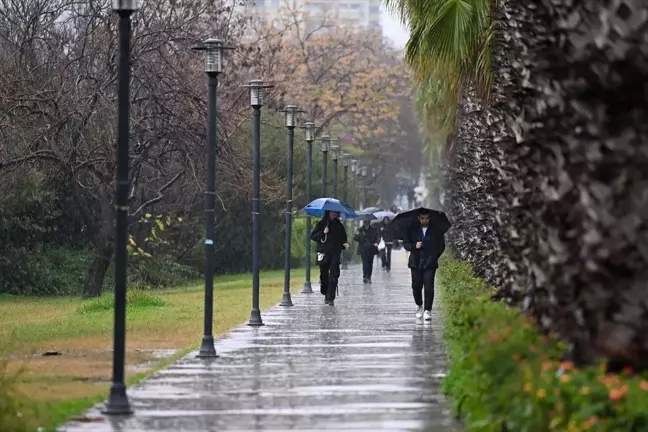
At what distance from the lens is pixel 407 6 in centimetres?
2359

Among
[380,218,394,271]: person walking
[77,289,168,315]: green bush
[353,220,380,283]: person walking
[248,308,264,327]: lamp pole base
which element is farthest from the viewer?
[380,218,394,271]: person walking

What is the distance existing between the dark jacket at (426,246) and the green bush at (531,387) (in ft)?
38.8

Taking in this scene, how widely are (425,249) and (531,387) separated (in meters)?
16.1

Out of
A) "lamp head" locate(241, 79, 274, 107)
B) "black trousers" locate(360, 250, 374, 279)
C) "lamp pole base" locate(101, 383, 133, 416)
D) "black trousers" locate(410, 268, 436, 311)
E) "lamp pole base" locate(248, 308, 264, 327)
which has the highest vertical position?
"lamp head" locate(241, 79, 274, 107)

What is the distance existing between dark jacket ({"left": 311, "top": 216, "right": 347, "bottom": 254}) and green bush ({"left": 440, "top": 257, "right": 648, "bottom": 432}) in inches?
712

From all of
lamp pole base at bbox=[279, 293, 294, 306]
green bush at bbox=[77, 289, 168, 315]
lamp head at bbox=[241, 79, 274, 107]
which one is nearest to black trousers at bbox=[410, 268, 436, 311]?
lamp head at bbox=[241, 79, 274, 107]

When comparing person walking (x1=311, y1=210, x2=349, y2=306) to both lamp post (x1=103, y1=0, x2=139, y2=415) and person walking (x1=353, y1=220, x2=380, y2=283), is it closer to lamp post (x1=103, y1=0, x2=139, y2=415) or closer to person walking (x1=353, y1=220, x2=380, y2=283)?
person walking (x1=353, y1=220, x2=380, y2=283)

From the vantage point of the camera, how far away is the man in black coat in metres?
24.5

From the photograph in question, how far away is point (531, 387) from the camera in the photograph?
8.40 metres

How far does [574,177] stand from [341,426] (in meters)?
3.75

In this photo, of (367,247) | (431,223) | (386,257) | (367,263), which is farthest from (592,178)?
(386,257)

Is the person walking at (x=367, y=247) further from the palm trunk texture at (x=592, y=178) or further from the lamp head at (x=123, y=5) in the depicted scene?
the palm trunk texture at (x=592, y=178)

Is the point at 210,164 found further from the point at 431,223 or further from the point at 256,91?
the point at 256,91

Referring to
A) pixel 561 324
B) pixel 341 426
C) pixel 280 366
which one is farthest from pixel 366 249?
pixel 561 324
